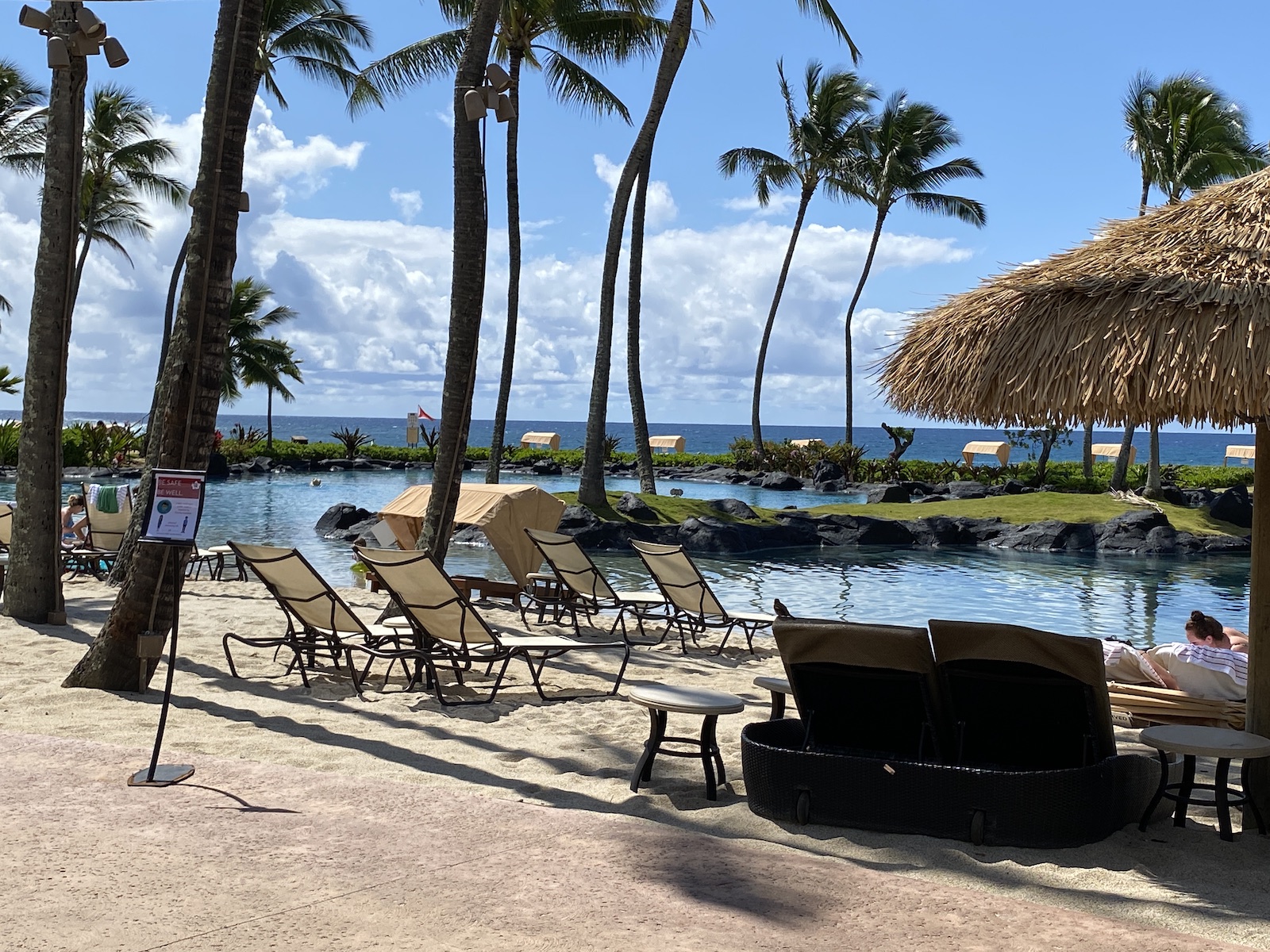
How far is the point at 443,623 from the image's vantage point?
7070 millimetres

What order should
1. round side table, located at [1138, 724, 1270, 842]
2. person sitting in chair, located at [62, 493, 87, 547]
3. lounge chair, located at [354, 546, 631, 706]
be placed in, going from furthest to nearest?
person sitting in chair, located at [62, 493, 87, 547], lounge chair, located at [354, 546, 631, 706], round side table, located at [1138, 724, 1270, 842]

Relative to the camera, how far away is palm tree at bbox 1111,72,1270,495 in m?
26.5

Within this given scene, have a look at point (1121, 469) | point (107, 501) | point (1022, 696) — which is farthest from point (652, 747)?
point (1121, 469)

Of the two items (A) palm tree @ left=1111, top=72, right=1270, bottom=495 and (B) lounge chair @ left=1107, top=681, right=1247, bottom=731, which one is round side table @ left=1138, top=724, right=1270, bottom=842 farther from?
(A) palm tree @ left=1111, top=72, right=1270, bottom=495

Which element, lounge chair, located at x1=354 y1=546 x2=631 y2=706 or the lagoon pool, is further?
the lagoon pool

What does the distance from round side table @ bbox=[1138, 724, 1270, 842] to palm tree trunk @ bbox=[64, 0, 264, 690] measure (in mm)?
4908

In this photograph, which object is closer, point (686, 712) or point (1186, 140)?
point (686, 712)

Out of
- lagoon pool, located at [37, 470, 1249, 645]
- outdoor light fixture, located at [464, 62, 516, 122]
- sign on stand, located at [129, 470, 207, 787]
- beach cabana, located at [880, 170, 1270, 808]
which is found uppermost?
outdoor light fixture, located at [464, 62, 516, 122]

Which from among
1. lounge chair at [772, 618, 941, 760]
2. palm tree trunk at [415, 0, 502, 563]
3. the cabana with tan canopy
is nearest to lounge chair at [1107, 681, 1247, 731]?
lounge chair at [772, 618, 941, 760]

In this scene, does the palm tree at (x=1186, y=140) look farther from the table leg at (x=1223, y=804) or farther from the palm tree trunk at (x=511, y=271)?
the table leg at (x=1223, y=804)

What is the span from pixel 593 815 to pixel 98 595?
815cm

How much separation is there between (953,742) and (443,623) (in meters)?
3.55

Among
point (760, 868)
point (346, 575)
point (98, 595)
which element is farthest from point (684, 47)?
point (760, 868)

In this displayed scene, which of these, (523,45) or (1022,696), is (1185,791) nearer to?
(1022,696)
